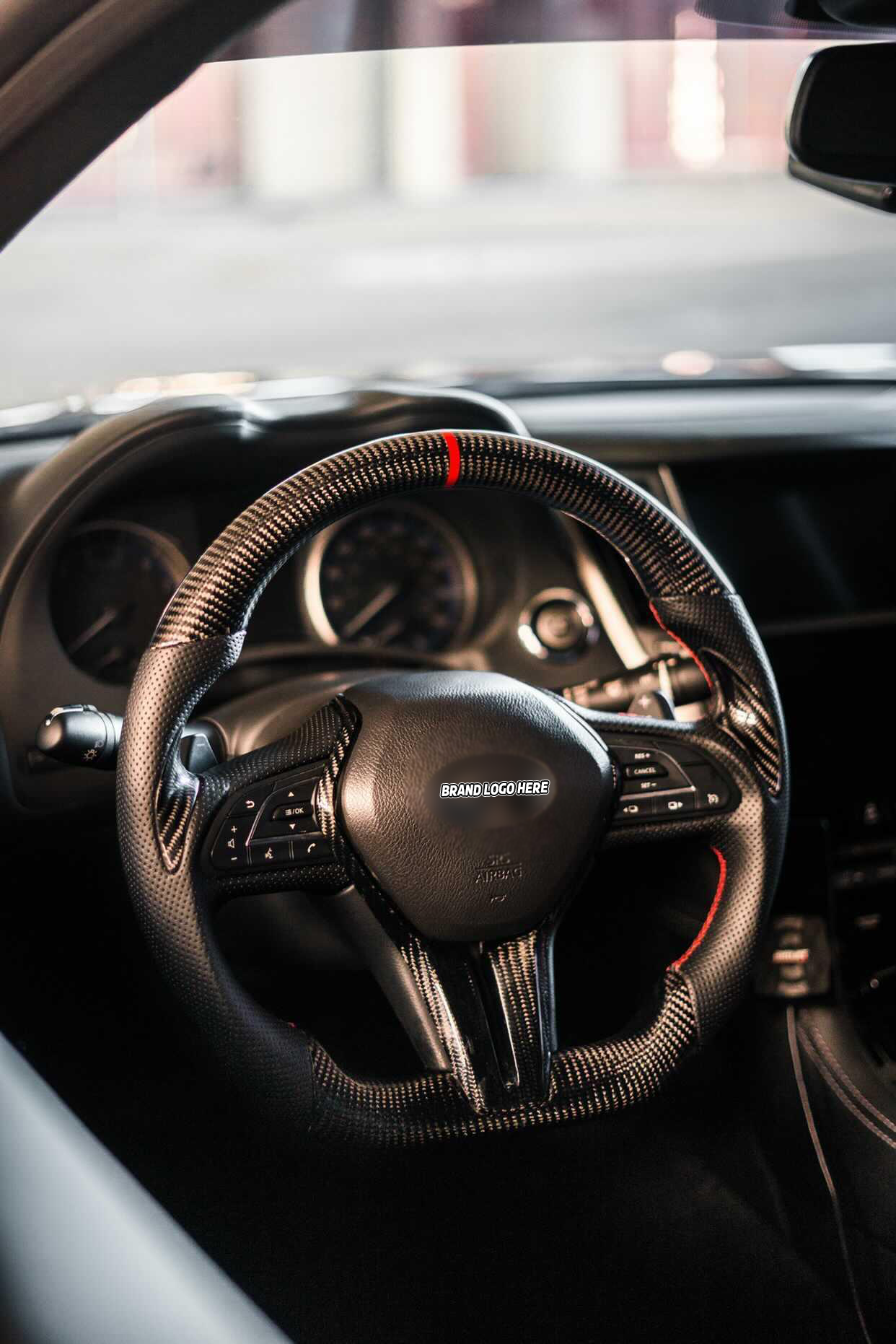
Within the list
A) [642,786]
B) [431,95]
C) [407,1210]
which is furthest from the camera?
[431,95]

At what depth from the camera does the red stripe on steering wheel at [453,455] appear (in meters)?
1.23

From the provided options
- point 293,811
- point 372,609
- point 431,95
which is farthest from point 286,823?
point 431,95

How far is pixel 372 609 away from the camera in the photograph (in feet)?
6.66

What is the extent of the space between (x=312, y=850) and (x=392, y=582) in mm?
862

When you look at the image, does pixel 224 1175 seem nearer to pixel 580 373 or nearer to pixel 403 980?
pixel 403 980

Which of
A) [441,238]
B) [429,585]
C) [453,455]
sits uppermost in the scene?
[453,455]

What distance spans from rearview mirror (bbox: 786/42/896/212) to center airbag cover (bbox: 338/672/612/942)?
0.65 meters

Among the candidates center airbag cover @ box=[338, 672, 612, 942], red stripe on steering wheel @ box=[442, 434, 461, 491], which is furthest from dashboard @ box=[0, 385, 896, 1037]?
red stripe on steering wheel @ box=[442, 434, 461, 491]

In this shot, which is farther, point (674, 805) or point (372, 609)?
point (372, 609)

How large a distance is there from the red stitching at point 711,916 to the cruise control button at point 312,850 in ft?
1.13

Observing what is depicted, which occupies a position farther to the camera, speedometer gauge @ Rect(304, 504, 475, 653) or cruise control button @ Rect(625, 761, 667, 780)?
speedometer gauge @ Rect(304, 504, 475, 653)

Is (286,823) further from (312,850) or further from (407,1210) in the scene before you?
(407,1210)

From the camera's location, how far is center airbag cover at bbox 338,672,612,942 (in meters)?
1.22

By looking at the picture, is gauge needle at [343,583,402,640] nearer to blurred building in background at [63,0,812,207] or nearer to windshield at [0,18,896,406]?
windshield at [0,18,896,406]
